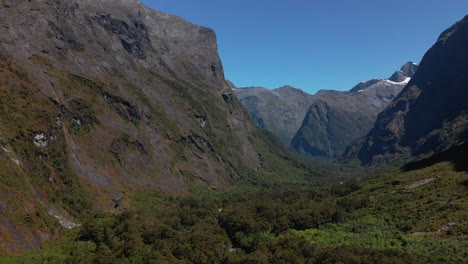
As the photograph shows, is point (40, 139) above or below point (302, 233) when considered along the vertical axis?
above

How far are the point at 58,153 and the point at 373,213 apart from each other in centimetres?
11369

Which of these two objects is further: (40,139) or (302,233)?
(40,139)

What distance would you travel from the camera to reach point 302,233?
10762 centimetres

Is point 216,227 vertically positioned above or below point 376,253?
below

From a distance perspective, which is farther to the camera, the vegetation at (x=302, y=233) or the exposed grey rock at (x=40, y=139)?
the exposed grey rock at (x=40, y=139)

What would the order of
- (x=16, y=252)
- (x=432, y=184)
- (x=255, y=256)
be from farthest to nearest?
(x=432, y=184), (x=16, y=252), (x=255, y=256)

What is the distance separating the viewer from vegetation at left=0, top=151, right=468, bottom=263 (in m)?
80.4

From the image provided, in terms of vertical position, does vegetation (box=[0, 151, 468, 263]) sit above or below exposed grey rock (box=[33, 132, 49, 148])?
below

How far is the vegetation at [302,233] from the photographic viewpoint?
80.4m

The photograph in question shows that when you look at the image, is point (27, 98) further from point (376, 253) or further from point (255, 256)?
point (376, 253)

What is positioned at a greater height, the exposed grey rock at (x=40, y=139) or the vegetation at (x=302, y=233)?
the exposed grey rock at (x=40, y=139)

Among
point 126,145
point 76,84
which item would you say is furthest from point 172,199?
point 76,84

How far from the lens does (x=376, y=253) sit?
7600 centimetres

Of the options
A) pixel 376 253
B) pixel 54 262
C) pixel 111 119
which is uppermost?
pixel 111 119
